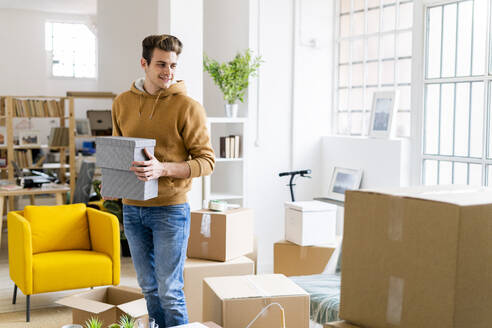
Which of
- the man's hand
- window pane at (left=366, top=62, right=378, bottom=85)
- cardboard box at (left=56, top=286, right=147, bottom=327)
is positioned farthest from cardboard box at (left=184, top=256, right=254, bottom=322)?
window pane at (left=366, top=62, right=378, bottom=85)

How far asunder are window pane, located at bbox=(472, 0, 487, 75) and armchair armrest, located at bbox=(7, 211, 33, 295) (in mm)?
3469

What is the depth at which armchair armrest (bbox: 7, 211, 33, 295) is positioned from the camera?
13.5 ft

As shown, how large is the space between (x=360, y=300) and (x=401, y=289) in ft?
0.45

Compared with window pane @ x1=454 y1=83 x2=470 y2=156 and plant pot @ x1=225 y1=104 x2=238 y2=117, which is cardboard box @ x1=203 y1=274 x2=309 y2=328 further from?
plant pot @ x1=225 y1=104 x2=238 y2=117

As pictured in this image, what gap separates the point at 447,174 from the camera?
4.54 m

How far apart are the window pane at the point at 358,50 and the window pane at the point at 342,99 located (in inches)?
13.8

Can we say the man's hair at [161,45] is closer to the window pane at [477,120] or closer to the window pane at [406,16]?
the window pane at [477,120]

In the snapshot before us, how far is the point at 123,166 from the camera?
2.53m

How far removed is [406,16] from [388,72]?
1.68 feet

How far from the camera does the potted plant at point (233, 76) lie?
5156mm

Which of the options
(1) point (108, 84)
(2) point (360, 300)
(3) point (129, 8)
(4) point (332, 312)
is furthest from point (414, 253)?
(1) point (108, 84)

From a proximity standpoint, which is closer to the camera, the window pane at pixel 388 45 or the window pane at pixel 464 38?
the window pane at pixel 464 38

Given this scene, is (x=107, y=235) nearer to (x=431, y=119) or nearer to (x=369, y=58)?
(x=431, y=119)

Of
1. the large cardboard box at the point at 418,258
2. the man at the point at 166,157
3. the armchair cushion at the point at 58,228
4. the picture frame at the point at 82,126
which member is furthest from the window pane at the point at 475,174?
the picture frame at the point at 82,126
